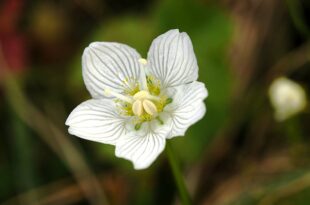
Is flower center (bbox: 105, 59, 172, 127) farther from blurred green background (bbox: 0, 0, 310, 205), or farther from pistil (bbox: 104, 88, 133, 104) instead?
blurred green background (bbox: 0, 0, 310, 205)

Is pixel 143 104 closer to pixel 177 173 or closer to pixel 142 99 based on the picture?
pixel 142 99

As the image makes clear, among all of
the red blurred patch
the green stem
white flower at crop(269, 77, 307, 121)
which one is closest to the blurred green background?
the red blurred patch

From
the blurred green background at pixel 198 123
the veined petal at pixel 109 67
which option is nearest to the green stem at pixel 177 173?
the veined petal at pixel 109 67

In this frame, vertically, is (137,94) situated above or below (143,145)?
above

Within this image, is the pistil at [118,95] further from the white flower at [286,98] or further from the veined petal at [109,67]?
the white flower at [286,98]

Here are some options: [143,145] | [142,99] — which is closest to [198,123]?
[142,99]

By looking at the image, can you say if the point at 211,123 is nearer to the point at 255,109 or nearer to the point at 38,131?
the point at 255,109
